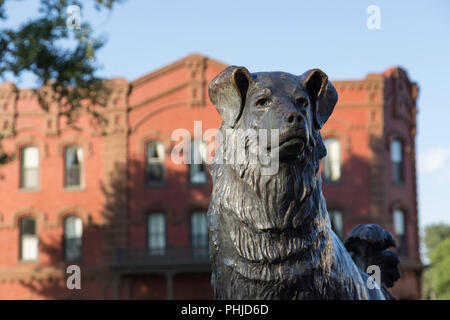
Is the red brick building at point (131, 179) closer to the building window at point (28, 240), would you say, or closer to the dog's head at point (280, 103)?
the building window at point (28, 240)

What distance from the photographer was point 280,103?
305 cm

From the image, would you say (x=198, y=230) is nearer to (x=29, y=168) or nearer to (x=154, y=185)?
(x=154, y=185)

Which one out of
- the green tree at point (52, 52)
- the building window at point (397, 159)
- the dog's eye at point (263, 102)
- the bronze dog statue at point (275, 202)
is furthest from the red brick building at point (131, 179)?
the dog's eye at point (263, 102)

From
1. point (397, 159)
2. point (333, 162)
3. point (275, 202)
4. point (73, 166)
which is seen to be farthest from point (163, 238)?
point (275, 202)

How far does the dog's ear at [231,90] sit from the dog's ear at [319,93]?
1.02ft

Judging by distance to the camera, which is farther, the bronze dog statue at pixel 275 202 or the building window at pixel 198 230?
the building window at pixel 198 230

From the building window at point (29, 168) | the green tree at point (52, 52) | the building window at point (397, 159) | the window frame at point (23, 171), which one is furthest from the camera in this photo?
the building window at point (397, 159)

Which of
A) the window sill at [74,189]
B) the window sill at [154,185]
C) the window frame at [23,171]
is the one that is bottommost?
the window sill at [74,189]

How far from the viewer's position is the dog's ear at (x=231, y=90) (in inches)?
123

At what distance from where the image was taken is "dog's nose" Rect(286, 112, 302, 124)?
294 cm

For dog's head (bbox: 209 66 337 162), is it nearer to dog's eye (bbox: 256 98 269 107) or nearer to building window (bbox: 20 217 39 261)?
dog's eye (bbox: 256 98 269 107)

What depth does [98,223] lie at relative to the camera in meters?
26.8

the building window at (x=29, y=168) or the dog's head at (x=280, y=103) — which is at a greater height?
the building window at (x=29, y=168)
